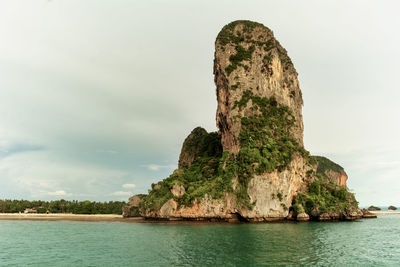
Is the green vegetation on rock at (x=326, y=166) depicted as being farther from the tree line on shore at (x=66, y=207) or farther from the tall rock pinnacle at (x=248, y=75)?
the tree line on shore at (x=66, y=207)

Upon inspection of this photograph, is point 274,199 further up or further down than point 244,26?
further down

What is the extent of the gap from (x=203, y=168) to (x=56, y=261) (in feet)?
150

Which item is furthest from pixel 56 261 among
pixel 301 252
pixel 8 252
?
pixel 301 252

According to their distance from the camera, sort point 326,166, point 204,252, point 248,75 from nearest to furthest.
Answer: point 204,252 → point 248,75 → point 326,166

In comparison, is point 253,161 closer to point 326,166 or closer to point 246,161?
point 246,161

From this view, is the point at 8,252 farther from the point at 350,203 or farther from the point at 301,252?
the point at 350,203

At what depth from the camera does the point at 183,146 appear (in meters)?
88.8

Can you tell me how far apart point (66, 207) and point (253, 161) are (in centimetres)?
7715

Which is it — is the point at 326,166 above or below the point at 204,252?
above

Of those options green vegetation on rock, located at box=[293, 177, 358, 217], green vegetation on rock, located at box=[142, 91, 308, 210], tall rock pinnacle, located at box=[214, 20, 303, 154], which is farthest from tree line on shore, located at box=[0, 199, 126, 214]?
green vegetation on rock, located at box=[293, 177, 358, 217]

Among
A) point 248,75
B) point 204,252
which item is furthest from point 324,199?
point 204,252

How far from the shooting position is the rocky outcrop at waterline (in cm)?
4725

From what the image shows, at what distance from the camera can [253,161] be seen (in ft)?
157

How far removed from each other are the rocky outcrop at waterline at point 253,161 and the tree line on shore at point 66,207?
23003 mm
